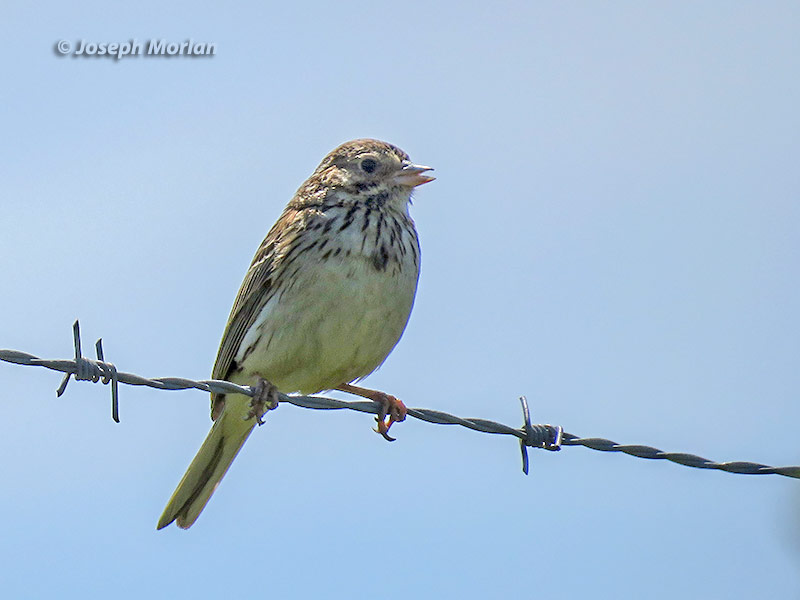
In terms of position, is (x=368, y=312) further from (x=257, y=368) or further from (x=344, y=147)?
(x=344, y=147)

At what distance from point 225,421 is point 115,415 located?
278 cm

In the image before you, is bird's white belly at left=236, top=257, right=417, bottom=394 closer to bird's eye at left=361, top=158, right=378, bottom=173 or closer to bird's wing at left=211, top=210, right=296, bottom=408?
bird's wing at left=211, top=210, right=296, bottom=408

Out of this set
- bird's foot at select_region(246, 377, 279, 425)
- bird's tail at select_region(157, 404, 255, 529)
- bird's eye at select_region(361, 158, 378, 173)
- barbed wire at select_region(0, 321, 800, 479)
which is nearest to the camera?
barbed wire at select_region(0, 321, 800, 479)

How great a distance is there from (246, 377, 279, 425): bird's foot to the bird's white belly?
32cm

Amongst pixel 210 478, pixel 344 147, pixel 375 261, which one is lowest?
pixel 210 478

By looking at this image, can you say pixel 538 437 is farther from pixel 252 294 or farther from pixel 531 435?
pixel 252 294

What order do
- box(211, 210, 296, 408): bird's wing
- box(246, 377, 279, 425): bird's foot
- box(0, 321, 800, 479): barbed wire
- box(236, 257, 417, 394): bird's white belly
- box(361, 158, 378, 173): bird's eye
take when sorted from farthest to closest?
box(361, 158, 378, 173): bird's eye, box(211, 210, 296, 408): bird's wing, box(236, 257, 417, 394): bird's white belly, box(246, 377, 279, 425): bird's foot, box(0, 321, 800, 479): barbed wire

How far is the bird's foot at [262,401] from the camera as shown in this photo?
6539 millimetres

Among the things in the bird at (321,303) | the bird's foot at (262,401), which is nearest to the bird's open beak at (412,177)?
the bird at (321,303)

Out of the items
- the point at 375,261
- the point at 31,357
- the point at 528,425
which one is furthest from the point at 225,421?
the point at 31,357

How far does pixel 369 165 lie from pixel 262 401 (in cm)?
183

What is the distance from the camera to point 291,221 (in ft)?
24.0

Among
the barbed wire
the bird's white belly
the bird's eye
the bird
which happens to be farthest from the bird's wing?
the barbed wire

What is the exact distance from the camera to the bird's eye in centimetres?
769
